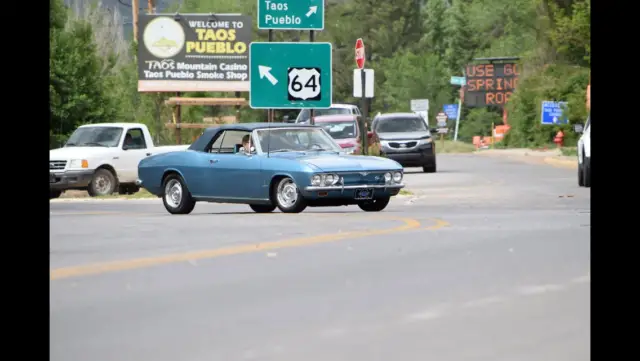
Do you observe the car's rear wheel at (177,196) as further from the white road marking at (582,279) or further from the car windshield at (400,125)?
the car windshield at (400,125)

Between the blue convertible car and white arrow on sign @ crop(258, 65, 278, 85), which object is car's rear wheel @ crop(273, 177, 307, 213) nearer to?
the blue convertible car

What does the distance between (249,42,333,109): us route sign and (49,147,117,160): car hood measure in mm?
3263

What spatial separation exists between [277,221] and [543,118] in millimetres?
57586

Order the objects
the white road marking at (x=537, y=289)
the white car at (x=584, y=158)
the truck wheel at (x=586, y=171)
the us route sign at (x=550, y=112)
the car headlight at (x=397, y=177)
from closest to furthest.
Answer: the white road marking at (x=537, y=289) → the car headlight at (x=397, y=177) → the white car at (x=584, y=158) → the truck wheel at (x=586, y=171) → the us route sign at (x=550, y=112)

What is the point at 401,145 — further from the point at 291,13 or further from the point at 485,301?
the point at 485,301

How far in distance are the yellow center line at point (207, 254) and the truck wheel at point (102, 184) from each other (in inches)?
520

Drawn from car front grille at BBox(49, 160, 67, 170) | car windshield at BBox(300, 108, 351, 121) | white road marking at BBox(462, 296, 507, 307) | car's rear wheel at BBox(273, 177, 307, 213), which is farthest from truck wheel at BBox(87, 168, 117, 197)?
white road marking at BBox(462, 296, 507, 307)

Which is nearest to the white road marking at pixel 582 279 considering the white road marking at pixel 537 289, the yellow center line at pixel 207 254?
the white road marking at pixel 537 289

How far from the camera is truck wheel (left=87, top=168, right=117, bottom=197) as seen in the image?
31406mm

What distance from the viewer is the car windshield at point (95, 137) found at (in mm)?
32250

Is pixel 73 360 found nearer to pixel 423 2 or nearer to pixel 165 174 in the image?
pixel 165 174

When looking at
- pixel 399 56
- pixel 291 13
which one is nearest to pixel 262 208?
pixel 291 13

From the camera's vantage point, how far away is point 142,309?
10.1 m
